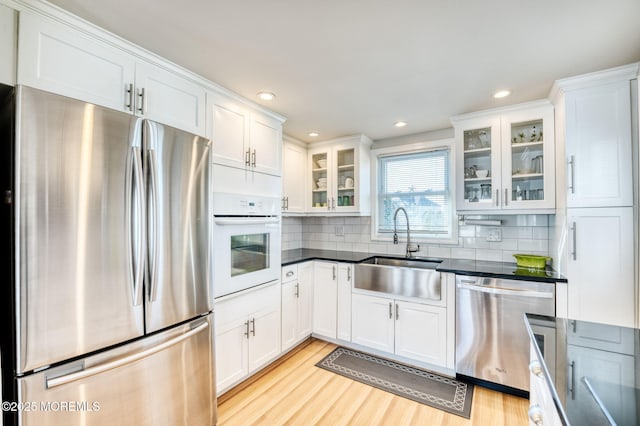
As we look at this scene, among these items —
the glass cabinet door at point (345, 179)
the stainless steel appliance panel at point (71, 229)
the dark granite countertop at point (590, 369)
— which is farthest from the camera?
the glass cabinet door at point (345, 179)

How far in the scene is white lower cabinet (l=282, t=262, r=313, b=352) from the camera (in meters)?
2.78

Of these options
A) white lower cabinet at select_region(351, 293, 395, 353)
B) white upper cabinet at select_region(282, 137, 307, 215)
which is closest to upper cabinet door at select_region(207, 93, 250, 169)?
white upper cabinet at select_region(282, 137, 307, 215)

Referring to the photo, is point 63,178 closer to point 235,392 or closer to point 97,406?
point 97,406

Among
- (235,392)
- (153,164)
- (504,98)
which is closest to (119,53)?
(153,164)

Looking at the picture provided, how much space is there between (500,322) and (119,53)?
318cm

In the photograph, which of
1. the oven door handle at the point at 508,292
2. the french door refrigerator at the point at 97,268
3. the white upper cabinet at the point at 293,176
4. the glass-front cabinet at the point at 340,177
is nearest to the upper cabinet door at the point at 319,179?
the glass-front cabinet at the point at 340,177

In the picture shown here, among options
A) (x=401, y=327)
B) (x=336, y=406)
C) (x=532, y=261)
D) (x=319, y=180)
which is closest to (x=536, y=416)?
(x=336, y=406)

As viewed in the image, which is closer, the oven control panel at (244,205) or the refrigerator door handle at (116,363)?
the refrigerator door handle at (116,363)

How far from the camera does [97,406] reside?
125 centimetres

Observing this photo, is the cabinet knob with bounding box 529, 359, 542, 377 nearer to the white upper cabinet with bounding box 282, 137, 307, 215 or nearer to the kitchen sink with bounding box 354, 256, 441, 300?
the kitchen sink with bounding box 354, 256, 441, 300

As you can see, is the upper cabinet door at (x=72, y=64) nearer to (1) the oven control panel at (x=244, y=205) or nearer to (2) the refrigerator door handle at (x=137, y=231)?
(2) the refrigerator door handle at (x=137, y=231)

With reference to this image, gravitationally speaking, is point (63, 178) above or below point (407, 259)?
above

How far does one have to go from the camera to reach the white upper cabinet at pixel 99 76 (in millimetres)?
1276

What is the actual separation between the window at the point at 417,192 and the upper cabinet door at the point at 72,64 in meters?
2.75
